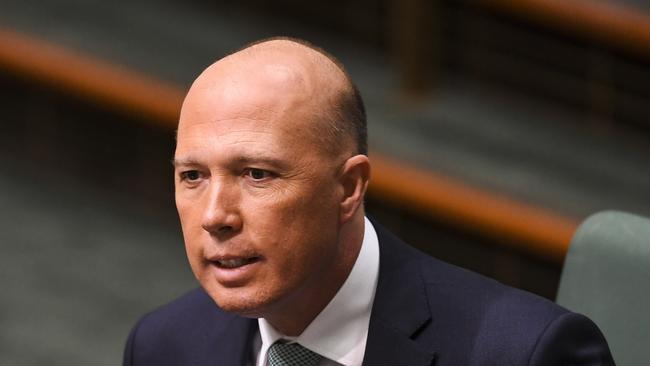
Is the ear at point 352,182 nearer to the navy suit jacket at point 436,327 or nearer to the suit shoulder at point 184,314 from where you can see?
the navy suit jacket at point 436,327

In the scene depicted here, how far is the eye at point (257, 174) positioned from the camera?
5.57ft

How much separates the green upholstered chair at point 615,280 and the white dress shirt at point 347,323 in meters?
0.32

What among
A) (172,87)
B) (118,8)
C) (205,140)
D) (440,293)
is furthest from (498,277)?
(205,140)

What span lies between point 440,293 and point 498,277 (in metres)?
1.86

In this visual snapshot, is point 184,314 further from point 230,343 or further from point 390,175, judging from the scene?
point 390,175

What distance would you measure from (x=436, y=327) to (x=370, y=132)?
76.7 inches

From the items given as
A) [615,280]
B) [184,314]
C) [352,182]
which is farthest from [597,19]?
[352,182]

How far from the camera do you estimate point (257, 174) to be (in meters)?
1.70

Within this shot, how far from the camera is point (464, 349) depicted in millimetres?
1815

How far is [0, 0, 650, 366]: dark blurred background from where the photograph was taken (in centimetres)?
364

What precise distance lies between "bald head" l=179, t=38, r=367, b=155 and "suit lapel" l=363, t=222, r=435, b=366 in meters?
0.19

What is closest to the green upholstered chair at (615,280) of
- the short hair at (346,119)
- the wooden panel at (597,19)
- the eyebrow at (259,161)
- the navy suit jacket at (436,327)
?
the navy suit jacket at (436,327)

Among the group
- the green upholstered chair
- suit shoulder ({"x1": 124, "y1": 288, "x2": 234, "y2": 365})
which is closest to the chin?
suit shoulder ({"x1": 124, "y1": 288, "x2": 234, "y2": 365})

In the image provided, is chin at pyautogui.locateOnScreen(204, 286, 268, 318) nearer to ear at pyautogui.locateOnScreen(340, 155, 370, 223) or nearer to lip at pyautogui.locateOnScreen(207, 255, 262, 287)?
lip at pyautogui.locateOnScreen(207, 255, 262, 287)
